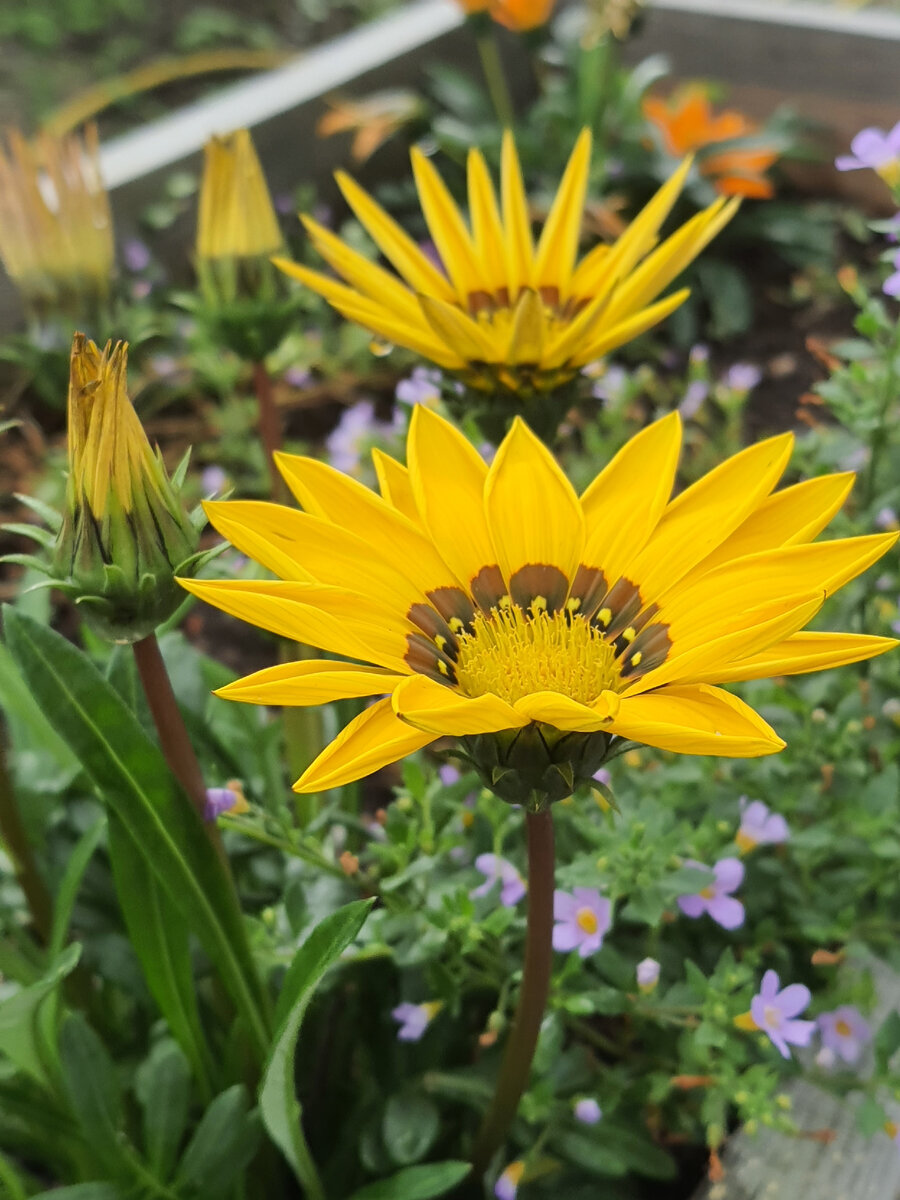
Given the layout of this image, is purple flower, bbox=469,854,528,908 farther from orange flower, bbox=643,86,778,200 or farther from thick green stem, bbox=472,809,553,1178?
orange flower, bbox=643,86,778,200

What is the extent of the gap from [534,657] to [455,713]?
0.15 m

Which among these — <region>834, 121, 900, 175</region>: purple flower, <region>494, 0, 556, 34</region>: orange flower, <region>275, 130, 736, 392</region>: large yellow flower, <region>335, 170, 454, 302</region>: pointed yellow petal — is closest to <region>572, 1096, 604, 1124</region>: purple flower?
<region>275, 130, 736, 392</region>: large yellow flower

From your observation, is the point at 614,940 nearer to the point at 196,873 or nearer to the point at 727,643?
the point at 196,873

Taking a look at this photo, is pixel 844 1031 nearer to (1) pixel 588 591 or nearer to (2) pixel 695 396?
(1) pixel 588 591

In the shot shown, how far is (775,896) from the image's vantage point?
838 millimetres

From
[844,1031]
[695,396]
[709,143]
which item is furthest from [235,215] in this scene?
[709,143]

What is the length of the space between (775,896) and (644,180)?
156 cm

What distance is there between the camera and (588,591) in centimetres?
58

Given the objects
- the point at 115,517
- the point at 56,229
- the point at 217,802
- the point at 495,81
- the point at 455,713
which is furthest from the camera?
the point at 495,81

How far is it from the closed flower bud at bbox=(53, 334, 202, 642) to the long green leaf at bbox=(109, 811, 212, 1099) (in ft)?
0.58

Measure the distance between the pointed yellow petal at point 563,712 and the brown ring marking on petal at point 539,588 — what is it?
0.16 metres

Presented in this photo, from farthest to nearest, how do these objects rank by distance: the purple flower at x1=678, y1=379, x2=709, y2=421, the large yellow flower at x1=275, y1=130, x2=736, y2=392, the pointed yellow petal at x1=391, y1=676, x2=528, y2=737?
the purple flower at x1=678, y1=379, x2=709, y2=421 < the large yellow flower at x1=275, y1=130, x2=736, y2=392 < the pointed yellow petal at x1=391, y1=676, x2=528, y2=737

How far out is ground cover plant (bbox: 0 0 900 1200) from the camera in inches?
19.5

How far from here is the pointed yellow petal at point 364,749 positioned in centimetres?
42
